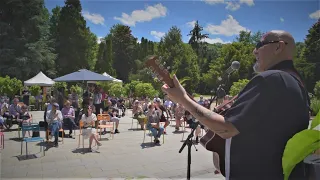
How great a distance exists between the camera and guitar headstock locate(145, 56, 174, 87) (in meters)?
1.56

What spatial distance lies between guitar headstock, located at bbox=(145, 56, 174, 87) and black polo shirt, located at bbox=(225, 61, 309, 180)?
472 millimetres

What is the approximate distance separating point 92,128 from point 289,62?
25.1 feet

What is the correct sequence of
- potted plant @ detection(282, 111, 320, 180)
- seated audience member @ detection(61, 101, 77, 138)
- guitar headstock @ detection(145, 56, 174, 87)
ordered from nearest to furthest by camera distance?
potted plant @ detection(282, 111, 320, 180) < guitar headstock @ detection(145, 56, 174, 87) < seated audience member @ detection(61, 101, 77, 138)

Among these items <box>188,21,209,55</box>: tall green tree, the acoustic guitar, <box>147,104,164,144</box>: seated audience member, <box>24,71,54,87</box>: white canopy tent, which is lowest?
<box>147,104,164,144</box>: seated audience member

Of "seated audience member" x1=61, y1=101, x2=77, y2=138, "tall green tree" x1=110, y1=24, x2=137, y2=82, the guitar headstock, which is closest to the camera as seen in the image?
the guitar headstock

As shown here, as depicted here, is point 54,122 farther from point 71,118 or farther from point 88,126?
point 71,118

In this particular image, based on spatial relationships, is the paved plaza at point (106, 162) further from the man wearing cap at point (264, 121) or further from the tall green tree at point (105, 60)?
the tall green tree at point (105, 60)

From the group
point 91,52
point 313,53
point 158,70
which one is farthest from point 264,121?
point 91,52

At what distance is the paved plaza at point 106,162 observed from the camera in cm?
572

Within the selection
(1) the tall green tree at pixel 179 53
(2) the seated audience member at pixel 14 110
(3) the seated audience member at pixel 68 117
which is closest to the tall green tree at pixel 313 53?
(1) the tall green tree at pixel 179 53

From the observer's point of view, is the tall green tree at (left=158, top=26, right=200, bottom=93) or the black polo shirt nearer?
the black polo shirt

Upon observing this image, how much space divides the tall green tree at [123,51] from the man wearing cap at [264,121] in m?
49.2

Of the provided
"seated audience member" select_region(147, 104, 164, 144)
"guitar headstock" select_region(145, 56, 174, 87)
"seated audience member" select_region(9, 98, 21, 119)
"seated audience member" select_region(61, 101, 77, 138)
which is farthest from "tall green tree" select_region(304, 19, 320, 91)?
"guitar headstock" select_region(145, 56, 174, 87)

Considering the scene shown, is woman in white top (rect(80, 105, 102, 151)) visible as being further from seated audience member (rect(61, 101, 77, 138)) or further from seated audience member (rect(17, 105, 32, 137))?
seated audience member (rect(17, 105, 32, 137))
